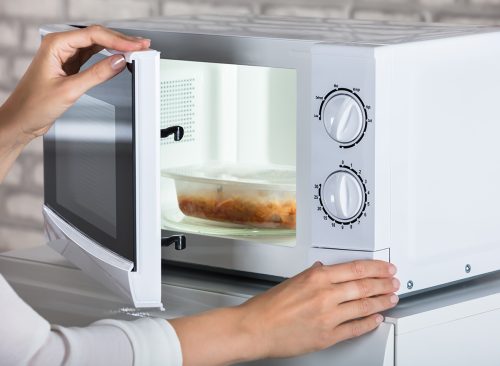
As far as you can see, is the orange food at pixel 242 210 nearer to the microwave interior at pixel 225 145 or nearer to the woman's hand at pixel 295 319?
the microwave interior at pixel 225 145

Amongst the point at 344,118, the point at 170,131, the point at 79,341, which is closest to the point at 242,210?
the point at 170,131

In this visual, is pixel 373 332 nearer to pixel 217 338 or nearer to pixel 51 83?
pixel 217 338

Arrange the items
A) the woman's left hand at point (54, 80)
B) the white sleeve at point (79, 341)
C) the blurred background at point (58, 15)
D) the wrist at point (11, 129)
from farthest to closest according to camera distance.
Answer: the blurred background at point (58, 15), the wrist at point (11, 129), the woman's left hand at point (54, 80), the white sleeve at point (79, 341)

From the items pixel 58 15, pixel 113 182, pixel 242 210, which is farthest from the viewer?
pixel 58 15

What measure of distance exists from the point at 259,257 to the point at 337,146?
185 mm

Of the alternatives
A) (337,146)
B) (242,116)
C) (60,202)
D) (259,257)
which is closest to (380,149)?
(337,146)

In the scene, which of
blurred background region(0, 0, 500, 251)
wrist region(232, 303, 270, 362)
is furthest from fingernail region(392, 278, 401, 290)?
blurred background region(0, 0, 500, 251)

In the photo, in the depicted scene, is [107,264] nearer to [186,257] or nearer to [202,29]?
[186,257]

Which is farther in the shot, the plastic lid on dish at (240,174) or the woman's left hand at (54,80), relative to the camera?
the plastic lid on dish at (240,174)

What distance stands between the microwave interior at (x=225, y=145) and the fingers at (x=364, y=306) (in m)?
0.20

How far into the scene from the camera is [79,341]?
0.86 metres

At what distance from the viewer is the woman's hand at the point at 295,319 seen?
0.94m

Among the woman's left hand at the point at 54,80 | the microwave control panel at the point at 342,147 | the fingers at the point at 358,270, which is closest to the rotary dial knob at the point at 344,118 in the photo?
the microwave control panel at the point at 342,147

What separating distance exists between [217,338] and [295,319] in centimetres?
8
